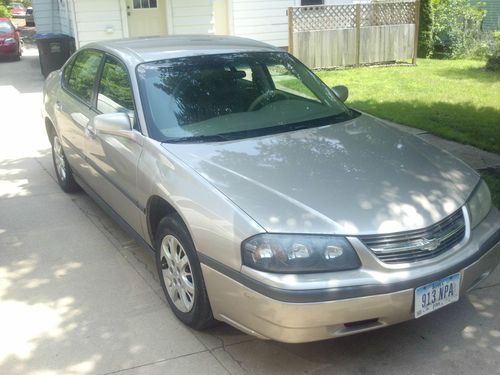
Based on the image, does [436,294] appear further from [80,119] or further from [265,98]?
[80,119]

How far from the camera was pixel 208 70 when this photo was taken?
14.8 ft

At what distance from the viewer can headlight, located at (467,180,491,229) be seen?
136 inches

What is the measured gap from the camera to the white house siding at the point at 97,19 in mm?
14469

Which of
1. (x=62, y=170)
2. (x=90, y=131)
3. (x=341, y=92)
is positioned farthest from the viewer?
(x=62, y=170)

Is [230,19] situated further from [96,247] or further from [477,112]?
[96,247]

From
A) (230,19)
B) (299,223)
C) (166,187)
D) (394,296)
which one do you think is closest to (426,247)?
(394,296)

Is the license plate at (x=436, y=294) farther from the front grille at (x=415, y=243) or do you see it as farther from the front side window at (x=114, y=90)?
the front side window at (x=114, y=90)

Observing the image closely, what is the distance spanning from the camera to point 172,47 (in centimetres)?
471

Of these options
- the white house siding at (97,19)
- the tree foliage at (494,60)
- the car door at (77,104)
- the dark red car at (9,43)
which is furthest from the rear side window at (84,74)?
the dark red car at (9,43)

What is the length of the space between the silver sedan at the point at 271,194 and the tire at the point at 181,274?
0.01 m

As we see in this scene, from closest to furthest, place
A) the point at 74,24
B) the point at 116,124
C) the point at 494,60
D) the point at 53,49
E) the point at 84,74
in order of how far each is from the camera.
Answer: the point at 116,124
the point at 84,74
the point at 494,60
the point at 74,24
the point at 53,49

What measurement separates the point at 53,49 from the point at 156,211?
1202cm

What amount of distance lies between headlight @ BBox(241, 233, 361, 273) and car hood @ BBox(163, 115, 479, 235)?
5 centimetres

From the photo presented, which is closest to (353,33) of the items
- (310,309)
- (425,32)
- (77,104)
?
(425,32)
